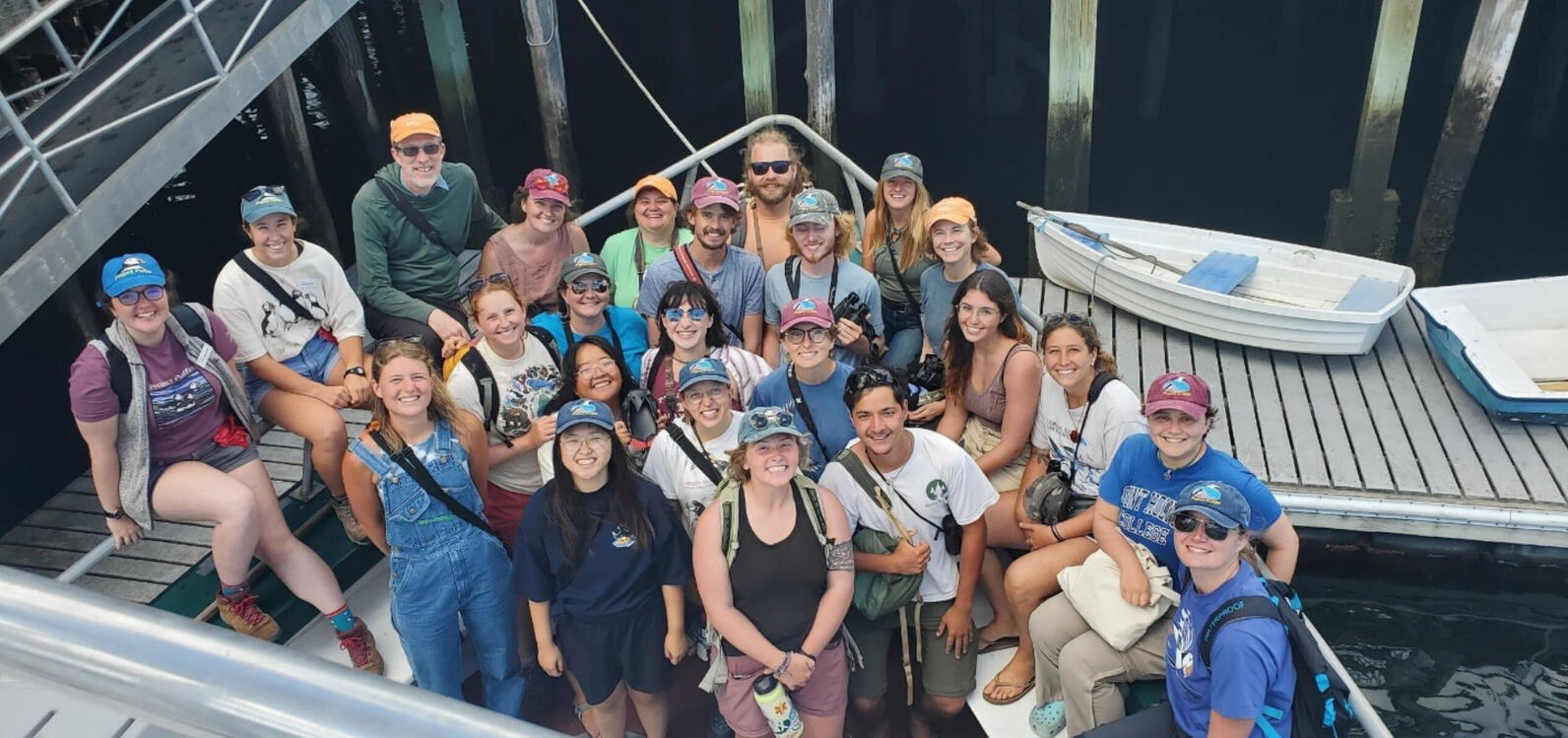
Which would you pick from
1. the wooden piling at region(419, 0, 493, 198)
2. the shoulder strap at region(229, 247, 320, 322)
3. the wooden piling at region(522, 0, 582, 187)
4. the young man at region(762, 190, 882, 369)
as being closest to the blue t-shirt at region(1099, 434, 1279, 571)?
the young man at region(762, 190, 882, 369)

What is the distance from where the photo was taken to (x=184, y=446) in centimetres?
406

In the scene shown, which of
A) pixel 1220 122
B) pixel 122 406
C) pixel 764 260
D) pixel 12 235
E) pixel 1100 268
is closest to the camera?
pixel 122 406

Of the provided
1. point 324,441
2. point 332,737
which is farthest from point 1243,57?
point 332,737

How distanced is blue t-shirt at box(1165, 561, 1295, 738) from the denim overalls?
8.11 ft

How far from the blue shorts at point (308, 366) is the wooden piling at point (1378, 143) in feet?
28.3

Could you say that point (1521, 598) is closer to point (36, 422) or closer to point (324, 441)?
point (324, 441)

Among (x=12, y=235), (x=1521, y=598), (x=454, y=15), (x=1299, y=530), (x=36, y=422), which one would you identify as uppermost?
(x=454, y=15)

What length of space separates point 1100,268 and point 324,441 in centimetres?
584

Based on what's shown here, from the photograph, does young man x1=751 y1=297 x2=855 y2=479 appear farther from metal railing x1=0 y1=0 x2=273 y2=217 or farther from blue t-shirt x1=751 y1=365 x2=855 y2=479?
metal railing x1=0 y1=0 x2=273 y2=217

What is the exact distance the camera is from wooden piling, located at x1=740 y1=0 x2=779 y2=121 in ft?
32.4

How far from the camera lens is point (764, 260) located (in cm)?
528

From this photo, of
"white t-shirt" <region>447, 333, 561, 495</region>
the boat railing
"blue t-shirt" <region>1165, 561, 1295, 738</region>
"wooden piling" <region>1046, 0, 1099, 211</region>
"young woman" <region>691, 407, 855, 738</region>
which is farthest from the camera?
"wooden piling" <region>1046, 0, 1099, 211</region>

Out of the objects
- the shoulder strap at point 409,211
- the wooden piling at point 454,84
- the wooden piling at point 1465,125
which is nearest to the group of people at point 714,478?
the shoulder strap at point 409,211

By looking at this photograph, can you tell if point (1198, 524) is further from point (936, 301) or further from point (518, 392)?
point (518, 392)
